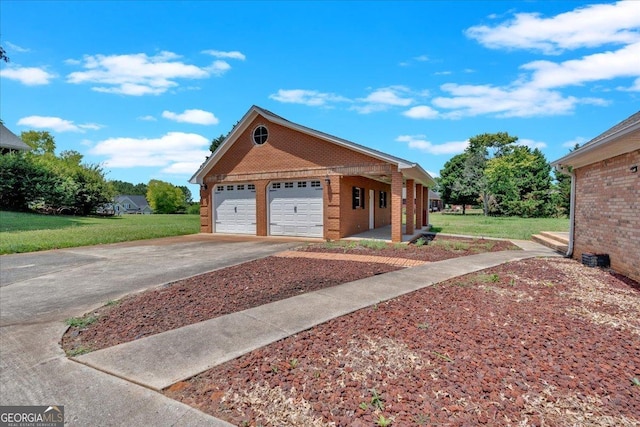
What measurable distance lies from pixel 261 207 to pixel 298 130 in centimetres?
399

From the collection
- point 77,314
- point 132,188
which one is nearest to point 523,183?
point 77,314

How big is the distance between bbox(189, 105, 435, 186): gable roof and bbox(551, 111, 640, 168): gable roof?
4.48 meters

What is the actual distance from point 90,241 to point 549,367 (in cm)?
1479

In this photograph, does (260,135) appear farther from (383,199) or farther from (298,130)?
(383,199)

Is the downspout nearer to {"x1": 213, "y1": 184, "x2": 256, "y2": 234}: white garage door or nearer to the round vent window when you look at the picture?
the round vent window

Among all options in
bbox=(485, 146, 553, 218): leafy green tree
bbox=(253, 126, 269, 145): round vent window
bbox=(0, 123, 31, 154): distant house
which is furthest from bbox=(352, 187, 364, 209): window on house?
bbox=(0, 123, 31, 154): distant house

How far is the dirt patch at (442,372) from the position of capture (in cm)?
237

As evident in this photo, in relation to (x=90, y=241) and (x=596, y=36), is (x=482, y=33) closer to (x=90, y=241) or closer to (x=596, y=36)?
(x=596, y=36)

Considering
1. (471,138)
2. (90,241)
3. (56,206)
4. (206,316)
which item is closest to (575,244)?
(206,316)

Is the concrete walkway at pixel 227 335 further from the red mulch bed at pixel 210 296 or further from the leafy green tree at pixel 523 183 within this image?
the leafy green tree at pixel 523 183

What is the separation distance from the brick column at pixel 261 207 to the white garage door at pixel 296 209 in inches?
9.3

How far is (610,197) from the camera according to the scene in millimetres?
7512

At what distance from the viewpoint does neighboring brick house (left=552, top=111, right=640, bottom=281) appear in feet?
21.1

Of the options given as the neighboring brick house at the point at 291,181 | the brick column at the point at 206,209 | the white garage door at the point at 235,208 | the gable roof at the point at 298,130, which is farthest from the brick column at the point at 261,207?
the brick column at the point at 206,209
